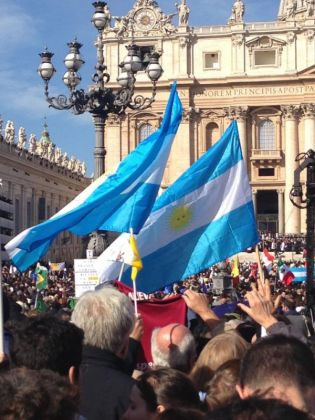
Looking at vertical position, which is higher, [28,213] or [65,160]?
[65,160]

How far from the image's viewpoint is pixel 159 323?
6.75 meters

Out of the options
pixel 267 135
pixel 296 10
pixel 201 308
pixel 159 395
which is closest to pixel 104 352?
pixel 159 395

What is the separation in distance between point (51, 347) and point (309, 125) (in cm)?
5188

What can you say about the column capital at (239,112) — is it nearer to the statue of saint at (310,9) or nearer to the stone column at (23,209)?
the statue of saint at (310,9)

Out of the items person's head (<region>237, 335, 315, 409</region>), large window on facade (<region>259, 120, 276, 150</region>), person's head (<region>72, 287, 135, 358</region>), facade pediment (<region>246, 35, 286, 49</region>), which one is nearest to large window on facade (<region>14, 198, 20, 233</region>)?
large window on facade (<region>259, 120, 276, 150</region>)

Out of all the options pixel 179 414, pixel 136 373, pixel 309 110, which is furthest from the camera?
pixel 309 110

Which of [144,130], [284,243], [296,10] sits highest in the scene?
[296,10]

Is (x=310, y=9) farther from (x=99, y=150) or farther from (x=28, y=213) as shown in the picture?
(x=99, y=150)

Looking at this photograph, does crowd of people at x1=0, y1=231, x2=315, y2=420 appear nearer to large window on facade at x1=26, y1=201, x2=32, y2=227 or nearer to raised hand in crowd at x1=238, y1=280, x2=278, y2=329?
raised hand in crowd at x1=238, y1=280, x2=278, y2=329

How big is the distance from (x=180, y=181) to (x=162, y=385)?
5.24 meters

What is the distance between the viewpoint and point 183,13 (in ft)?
178

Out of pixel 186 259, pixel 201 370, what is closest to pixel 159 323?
pixel 186 259

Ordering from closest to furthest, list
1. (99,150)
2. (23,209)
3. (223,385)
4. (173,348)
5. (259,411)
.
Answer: (259,411)
(223,385)
(173,348)
(99,150)
(23,209)

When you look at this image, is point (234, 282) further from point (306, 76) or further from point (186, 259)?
point (306, 76)
